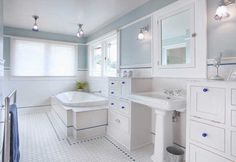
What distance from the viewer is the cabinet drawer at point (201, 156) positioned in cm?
131

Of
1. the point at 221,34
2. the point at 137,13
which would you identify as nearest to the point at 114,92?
the point at 137,13

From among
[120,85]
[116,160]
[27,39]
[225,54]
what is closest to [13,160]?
[116,160]

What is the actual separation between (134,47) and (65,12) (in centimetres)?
154

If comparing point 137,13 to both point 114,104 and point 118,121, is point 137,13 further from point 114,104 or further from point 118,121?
point 118,121

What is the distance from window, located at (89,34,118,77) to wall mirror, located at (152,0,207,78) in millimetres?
1326

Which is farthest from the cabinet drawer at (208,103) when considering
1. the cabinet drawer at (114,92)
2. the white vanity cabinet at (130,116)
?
the cabinet drawer at (114,92)

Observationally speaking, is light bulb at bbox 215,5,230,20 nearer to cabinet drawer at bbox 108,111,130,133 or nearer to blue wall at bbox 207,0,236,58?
blue wall at bbox 207,0,236,58

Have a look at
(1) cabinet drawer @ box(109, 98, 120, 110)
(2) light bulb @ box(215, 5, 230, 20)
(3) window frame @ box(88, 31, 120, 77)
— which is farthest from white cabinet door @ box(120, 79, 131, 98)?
(2) light bulb @ box(215, 5, 230, 20)

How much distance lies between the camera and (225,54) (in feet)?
5.41

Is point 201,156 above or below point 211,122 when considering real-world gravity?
below

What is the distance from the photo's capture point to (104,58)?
4176 millimetres

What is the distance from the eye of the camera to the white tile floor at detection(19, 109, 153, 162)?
6.89 ft

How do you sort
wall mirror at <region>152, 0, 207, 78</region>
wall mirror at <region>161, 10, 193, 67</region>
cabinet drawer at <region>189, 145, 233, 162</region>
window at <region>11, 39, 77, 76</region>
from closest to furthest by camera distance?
cabinet drawer at <region>189, 145, 233, 162</region>
wall mirror at <region>152, 0, 207, 78</region>
wall mirror at <region>161, 10, 193, 67</region>
window at <region>11, 39, 77, 76</region>

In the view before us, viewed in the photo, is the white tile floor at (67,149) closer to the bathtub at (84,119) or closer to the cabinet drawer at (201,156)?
the bathtub at (84,119)
